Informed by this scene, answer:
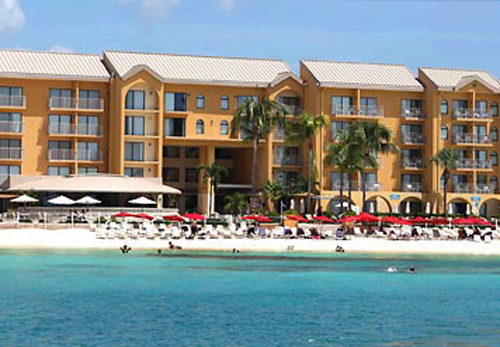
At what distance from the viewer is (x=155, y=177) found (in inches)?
3009

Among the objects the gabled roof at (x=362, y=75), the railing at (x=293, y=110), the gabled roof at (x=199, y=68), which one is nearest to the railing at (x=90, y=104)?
the gabled roof at (x=199, y=68)

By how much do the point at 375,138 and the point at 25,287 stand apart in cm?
4252

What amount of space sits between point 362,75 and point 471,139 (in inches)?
442

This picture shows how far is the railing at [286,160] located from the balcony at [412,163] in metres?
9.32

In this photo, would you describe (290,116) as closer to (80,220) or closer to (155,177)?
(155,177)

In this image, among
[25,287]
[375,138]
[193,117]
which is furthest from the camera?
Result: [193,117]

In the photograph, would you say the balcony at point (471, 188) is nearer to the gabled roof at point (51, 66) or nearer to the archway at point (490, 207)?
the archway at point (490, 207)

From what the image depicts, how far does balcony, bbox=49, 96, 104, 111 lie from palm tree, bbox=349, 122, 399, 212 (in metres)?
20.8

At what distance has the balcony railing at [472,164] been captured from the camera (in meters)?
82.2

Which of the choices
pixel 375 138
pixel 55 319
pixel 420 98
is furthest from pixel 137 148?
pixel 55 319

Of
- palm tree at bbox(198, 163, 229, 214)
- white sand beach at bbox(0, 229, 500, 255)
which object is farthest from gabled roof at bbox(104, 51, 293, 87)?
white sand beach at bbox(0, 229, 500, 255)

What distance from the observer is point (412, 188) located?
81812mm

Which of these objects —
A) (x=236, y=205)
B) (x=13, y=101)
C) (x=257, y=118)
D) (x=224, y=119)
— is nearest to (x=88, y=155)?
(x=13, y=101)

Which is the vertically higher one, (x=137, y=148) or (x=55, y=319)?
(x=137, y=148)
